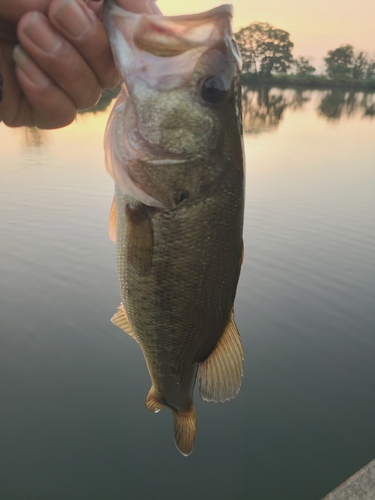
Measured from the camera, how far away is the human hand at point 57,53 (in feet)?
4.62

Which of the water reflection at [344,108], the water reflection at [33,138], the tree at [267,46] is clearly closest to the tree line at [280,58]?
the tree at [267,46]

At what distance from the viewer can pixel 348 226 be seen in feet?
30.3

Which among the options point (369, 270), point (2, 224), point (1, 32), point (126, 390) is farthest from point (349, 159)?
point (1, 32)

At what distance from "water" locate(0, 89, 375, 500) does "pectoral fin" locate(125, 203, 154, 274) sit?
328cm

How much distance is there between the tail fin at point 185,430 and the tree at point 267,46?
298ft

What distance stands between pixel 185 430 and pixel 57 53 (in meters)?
1.67

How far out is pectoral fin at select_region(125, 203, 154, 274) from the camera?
1544 millimetres

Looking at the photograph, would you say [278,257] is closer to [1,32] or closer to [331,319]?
[331,319]

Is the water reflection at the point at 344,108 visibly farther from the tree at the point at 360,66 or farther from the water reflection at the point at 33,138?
the tree at the point at 360,66

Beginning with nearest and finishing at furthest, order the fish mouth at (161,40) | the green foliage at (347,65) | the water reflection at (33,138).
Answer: the fish mouth at (161,40)
the water reflection at (33,138)
the green foliage at (347,65)

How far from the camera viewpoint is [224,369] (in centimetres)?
183

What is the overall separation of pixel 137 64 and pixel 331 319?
5.72 metres

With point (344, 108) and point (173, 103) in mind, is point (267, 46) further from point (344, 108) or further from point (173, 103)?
point (173, 103)

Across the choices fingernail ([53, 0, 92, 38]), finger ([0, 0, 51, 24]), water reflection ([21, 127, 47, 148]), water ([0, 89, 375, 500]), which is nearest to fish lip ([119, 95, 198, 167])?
fingernail ([53, 0, 92, 38])
